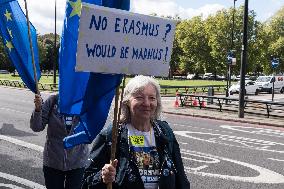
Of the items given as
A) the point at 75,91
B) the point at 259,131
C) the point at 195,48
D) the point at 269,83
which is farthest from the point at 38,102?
the point at 195,48

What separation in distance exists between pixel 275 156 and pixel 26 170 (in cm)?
599

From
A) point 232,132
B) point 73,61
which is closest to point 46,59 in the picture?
point 232,132

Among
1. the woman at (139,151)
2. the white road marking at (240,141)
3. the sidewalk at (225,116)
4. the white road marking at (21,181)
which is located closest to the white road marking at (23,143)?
the white road marking at (21,181)

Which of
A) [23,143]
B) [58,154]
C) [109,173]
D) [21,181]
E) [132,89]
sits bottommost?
[21,181]

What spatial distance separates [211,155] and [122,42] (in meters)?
8.09

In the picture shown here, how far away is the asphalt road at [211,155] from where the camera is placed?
8352 millimetres

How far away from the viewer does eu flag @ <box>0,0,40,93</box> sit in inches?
193

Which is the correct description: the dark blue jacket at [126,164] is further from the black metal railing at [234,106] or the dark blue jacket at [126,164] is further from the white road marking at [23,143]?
the black metal railing at [234,106]

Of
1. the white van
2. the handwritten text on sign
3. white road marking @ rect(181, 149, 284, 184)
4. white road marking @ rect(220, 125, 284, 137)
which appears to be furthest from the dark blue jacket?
the white van

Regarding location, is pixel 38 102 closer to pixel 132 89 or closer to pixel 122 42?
pixel 132 89

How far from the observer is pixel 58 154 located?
473 centimetres

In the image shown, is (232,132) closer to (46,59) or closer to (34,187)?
(34,187)

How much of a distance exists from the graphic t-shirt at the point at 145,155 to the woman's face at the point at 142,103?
130 millimetres

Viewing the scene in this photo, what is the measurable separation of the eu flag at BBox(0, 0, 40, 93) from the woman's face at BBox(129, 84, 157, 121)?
1.79m
